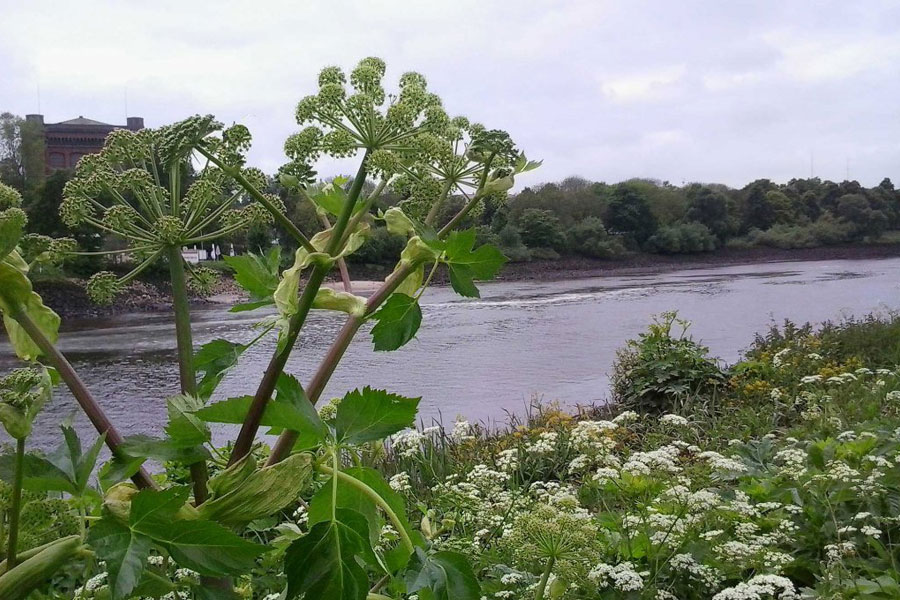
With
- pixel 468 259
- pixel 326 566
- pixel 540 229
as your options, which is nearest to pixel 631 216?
pixel 540 229

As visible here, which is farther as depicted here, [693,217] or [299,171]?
[693,217]

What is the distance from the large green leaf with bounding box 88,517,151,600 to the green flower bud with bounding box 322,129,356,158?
432 millimetres

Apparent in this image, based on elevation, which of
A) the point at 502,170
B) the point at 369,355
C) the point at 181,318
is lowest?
the point at 369,355

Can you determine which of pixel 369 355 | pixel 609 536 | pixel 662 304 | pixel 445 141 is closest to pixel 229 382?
pixel 369 355

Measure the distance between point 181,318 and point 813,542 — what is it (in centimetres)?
230

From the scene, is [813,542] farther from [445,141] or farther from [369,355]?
[369,355]

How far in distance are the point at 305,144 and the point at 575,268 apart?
3569cm

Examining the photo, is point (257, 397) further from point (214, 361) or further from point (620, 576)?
point (620, 576)

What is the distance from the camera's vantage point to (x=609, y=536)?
7.25ft

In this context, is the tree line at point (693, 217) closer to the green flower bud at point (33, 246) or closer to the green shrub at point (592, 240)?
the green shrub at point (592, 240)

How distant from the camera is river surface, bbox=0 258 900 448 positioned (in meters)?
7.80

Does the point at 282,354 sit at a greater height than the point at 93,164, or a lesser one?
lesser

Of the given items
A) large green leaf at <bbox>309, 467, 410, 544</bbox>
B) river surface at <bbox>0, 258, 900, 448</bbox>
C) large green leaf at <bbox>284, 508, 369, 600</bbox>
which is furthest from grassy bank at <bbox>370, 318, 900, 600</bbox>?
river surface at <bbox>0, 258, 900, 448</bbox>

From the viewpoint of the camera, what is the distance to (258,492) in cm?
57
